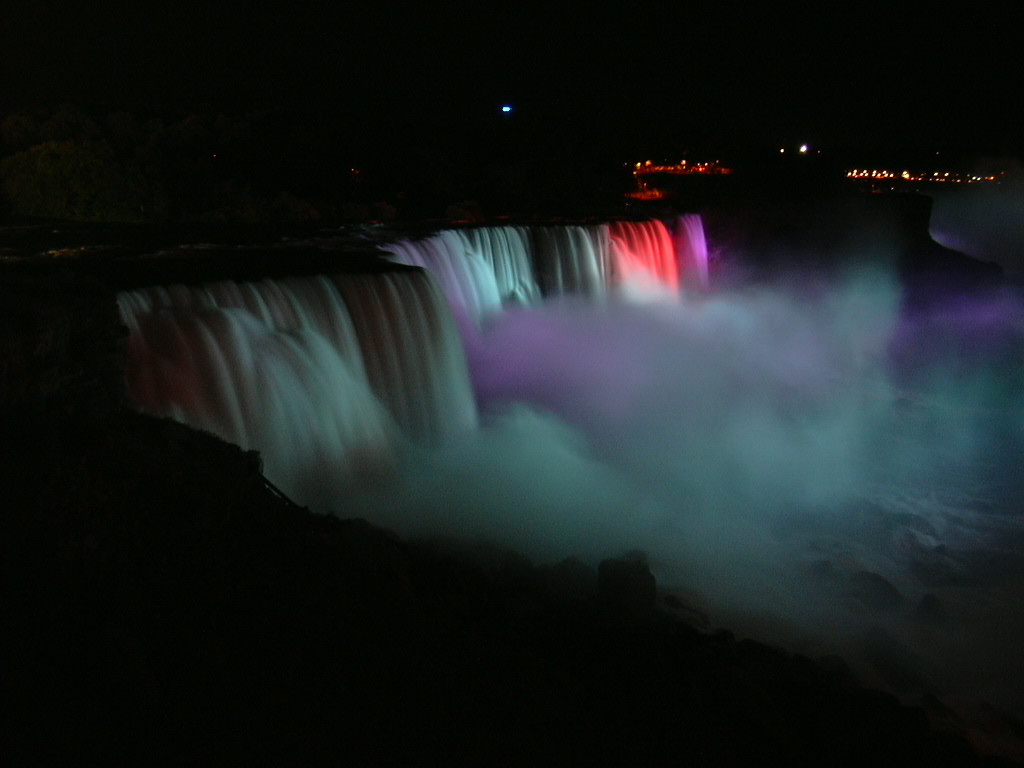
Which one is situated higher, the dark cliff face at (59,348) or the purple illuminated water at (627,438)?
the dark cliff face at (59,348)

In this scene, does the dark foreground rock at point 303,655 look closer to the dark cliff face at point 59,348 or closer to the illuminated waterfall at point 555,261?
the dark cliff face at point 59,348

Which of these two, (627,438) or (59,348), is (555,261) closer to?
(627,438)

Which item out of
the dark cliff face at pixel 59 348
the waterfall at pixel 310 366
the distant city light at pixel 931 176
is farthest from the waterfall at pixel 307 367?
the distant city light at pixel 931 176

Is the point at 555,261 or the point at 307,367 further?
the point at 555,261

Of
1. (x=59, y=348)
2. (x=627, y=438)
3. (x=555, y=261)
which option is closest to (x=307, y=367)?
(x=59, y=348)

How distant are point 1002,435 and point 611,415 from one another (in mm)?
7986

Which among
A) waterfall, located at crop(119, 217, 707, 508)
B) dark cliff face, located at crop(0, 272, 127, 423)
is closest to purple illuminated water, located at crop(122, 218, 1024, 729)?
waterfall, located at crop(119, 217, 707, 508)

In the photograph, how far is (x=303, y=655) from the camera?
386cm

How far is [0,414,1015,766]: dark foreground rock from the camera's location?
3.35 meters

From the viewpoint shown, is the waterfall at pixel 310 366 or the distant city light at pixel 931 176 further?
A: the distant city light at pixel 931 176

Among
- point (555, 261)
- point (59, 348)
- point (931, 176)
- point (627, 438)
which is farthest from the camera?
point (931, 176)

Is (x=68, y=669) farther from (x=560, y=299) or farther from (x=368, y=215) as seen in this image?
(x=368, y=215)

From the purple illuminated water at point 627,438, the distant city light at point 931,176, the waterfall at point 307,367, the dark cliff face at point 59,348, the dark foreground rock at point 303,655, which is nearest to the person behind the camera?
the dark foreground rock at point 303,655

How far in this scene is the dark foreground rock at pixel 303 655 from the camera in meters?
3.35
